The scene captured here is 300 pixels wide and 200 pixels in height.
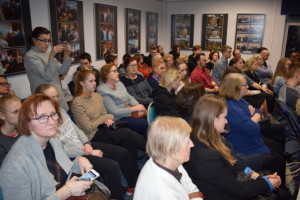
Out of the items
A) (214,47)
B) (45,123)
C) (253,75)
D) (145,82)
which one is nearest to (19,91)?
(145,82)

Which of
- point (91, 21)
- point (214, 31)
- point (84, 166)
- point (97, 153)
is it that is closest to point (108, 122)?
point (97, 153)

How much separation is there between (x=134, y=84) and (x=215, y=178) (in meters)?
2.87

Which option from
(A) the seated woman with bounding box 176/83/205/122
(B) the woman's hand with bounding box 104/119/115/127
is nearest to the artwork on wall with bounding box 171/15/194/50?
(A) the seated woman with bounding box 176/83/205/122

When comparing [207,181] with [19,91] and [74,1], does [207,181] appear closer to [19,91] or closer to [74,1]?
[19,91]

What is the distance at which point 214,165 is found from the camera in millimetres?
1670

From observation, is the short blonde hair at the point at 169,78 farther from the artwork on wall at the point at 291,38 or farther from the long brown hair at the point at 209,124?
the artwork on wall at the point at 291,38

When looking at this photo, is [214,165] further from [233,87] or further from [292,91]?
[292,91]

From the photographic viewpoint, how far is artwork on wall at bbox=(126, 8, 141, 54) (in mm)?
6750

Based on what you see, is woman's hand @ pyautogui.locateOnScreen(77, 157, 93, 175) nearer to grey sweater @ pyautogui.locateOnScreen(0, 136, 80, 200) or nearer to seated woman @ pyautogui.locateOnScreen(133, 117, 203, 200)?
grey sweater @ pyautogui.locateOnScreen(0, 136, 80, 200)

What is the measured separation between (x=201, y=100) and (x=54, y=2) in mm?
3677

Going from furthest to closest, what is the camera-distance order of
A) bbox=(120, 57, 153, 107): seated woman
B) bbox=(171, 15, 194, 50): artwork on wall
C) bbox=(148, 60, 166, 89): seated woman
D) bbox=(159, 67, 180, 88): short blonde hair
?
bbox=(171, 15, 194, 50): artwork on wall, bbox=(148, 60, 166, 89): seated woman, bbox=(120, 57, 153, 107): seated woman, bbox=(159, 67, 180, 88): short blonde hair

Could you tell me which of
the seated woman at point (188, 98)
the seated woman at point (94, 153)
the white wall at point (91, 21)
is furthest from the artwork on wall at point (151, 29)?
the seated woman at point (94, 153)

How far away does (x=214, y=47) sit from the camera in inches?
342

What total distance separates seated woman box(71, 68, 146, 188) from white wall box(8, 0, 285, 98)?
196 cm
